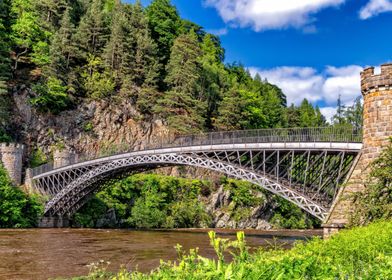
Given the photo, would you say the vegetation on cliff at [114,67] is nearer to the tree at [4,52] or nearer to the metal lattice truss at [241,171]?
the tree at [4,52]

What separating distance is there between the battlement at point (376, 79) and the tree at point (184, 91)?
39167mm

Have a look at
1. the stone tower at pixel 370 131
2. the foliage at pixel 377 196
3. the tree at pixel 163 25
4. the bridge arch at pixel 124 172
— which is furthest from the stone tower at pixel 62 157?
the foliage at pixel 377 196

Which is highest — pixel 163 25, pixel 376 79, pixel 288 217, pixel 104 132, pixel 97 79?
pixel 163 25

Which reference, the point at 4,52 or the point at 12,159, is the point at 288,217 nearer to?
the point at 12,159

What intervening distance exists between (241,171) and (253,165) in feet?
→ 3.18

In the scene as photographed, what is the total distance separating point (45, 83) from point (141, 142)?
1449cm

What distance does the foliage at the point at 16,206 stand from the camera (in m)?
40.0

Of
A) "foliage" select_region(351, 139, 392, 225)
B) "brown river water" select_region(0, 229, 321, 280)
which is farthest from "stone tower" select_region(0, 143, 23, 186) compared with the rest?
"foliage" select_region(351, 139, 392, 225)

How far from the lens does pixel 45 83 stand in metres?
57.6

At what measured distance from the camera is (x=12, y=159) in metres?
46.2

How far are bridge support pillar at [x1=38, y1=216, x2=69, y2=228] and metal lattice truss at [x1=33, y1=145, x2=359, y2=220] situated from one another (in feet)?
1.92

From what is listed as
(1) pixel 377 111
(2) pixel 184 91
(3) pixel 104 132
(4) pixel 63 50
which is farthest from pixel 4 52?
(1) pixel 377 111

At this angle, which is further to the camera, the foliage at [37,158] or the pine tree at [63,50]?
the pine tree at [63,50]

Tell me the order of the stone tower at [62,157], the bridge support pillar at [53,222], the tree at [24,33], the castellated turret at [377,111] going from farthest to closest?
1. the tree at [24,33]
2. the stone tower at [62,157]
3. the bridge support pillar at [53,222]
4. the castellated turret at [377,111]
